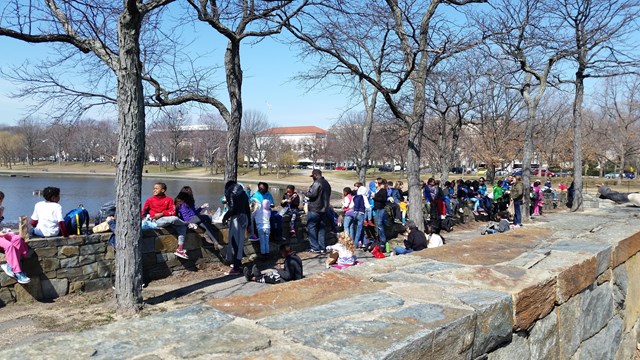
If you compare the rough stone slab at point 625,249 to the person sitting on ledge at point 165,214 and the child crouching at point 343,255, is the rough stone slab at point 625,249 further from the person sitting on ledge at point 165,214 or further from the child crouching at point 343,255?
the person sitting on ledge at point 165,214

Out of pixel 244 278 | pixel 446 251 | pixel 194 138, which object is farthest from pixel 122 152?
pixel 194 138

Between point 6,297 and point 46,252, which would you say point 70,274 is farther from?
point 6,297

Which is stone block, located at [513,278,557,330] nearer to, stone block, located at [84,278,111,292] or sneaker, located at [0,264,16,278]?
sneaker, located at [0,264,16,278]

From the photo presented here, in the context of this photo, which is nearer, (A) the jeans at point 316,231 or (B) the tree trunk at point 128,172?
(B) the tree trunk at point 128,172

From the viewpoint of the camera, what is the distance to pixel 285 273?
7770 millimetres

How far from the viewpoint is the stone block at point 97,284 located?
7.55 metres

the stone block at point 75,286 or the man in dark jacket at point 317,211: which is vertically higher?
the man in dark jacket at point 317,211

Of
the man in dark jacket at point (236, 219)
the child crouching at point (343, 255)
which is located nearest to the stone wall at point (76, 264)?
the man in dark jacket at point (236, 219)

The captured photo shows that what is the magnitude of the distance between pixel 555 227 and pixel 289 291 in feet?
12.8

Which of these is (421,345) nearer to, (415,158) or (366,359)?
(366,359)

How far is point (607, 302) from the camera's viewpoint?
3.72 metres

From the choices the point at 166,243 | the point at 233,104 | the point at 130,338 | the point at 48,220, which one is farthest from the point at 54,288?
the point at 130,338

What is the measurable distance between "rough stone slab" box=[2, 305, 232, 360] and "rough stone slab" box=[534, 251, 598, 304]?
2.15m

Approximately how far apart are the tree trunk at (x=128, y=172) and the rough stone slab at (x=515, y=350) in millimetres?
5256
